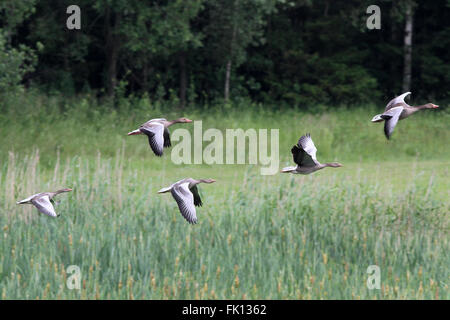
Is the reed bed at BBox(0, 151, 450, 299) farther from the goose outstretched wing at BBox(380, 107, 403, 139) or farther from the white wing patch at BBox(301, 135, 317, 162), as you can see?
the goose outstretched wing at BBox(380, 107, 403, 139)

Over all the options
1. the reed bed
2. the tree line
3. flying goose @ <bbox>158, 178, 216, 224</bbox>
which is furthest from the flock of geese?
the tree line

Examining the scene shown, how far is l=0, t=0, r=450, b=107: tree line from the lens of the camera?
2295 cm

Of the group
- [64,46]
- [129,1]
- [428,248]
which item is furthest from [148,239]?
[64,46]

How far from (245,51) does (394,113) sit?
23.5 metres

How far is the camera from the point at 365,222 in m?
8.36

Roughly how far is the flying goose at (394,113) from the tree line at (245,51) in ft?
61.2

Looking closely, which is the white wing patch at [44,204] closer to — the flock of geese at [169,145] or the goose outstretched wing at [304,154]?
the flock of geese at [169,145]

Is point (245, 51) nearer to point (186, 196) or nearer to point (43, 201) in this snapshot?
point (43, 201)

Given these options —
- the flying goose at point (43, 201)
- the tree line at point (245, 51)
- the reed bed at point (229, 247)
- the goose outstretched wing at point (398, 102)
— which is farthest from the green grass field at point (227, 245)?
the tree line at point (245, 51)

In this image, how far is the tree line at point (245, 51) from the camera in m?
23.0

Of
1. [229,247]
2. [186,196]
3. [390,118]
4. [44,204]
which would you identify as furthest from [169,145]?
[229,247]

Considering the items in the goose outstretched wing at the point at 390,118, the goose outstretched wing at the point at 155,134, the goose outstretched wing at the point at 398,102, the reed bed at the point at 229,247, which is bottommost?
the reed bed at the point at 229,247

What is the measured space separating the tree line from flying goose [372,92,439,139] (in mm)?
18644
